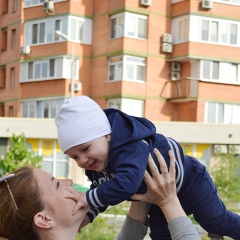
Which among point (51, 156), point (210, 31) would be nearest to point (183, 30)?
point (210, 31)

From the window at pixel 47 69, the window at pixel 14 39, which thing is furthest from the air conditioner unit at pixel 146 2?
the window at pixel 14 39

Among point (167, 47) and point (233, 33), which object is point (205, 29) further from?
point (167, 47)

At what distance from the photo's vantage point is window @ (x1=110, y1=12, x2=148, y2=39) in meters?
27.6

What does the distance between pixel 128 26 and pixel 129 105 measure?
305cm

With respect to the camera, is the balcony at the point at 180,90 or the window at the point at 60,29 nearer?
the balcony at the point at 180,90

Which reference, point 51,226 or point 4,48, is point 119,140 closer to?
point 51,226

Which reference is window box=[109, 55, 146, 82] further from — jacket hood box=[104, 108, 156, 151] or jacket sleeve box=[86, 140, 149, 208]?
jacket sleeve box=[86, 140, 149, 208]

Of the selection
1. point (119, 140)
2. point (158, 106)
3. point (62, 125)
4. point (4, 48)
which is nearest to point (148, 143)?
point (119, 140)

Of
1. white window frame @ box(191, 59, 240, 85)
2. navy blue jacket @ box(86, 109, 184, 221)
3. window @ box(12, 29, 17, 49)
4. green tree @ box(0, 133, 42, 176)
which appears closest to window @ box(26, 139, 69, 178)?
window @ box(12, 29, 17, 49)

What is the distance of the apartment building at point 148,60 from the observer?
90.7ft

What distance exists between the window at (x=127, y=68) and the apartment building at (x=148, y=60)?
39 millimetres

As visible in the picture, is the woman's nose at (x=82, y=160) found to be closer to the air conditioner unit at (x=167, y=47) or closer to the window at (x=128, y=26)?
the window at (x=128, y=26)

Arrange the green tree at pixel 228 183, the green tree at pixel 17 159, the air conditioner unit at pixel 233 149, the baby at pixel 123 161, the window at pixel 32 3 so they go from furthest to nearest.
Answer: the window at pixel 32 3
the air conditioner unit at pixel 233 149
the green tree at pixel 17 159
the green tree at pixel 228 183
the baby at pixel 123 161

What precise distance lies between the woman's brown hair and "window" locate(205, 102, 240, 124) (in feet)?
84.5
